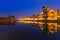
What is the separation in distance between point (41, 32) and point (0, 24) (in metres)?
0.79

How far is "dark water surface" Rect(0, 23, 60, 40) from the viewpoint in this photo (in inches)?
88.4

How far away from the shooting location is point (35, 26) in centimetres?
243

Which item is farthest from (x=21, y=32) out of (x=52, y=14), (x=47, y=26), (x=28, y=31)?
(x=52, y=14)

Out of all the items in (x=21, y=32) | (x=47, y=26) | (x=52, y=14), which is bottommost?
(x=21, y=32)

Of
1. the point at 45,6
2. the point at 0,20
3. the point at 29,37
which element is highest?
the point at 45,6

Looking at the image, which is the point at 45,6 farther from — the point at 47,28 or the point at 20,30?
the point at 20,30

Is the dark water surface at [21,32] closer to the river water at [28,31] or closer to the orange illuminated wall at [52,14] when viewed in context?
the river water at [28,31]

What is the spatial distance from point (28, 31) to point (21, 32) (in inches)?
5.4

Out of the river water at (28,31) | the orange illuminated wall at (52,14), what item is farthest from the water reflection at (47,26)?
the orange illuminated wall at (52,14)

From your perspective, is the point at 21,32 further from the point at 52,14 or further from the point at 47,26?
the point at 52,14

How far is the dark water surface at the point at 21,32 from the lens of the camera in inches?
88.4

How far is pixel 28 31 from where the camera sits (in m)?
2.39

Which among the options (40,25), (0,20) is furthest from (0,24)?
(40,25)

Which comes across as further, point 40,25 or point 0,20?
point 40,25
